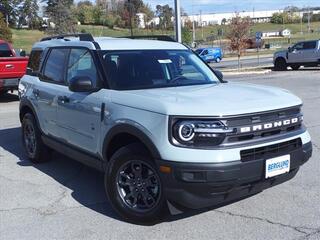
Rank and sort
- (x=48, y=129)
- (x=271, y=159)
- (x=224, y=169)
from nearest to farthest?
(x=224, y=169)
(x=271, y=159)
(x=48, y=129)

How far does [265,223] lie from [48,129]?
11.3ft

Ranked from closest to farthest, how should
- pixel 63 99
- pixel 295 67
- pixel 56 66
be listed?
1. pixel 63 99
2. pixel 56 66
3. pixel 295 67

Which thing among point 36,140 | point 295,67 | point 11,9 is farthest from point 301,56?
point 11,9

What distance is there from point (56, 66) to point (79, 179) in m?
1.58

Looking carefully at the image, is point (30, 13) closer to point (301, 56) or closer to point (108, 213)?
point (301, 56)

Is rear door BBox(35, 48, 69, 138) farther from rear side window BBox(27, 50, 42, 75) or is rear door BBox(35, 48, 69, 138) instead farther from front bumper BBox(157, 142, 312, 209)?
front bumper BBox(157, 142, 312, 209)

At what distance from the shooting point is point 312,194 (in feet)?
18.7

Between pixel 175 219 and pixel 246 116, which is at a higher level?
pixel 246 116

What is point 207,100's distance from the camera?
4.71 m

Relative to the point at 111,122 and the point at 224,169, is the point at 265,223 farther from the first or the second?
the point at 111,122

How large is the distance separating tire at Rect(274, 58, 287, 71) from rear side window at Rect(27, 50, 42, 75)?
85.4ft

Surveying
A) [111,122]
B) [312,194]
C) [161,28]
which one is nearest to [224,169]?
[111,122]

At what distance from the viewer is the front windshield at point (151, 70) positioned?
5621mm

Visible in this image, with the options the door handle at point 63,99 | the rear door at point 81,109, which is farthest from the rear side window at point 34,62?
the door handle at point 63,99
